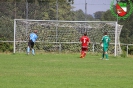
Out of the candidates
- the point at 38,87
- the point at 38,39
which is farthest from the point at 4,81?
the point at 38,39

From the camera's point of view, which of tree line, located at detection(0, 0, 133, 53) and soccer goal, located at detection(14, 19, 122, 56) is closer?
soccer goal, located at detection(14, 19, 122, 56)

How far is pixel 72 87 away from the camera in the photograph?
1334 cm

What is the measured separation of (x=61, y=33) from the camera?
3697cm

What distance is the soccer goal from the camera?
36.3 m

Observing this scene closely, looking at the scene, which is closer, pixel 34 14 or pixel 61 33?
pixel 61 33

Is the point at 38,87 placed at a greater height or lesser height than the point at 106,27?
lesser

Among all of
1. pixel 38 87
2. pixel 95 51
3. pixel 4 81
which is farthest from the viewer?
pixel 95 51

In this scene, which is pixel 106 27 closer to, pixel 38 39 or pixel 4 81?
pixel 38 39

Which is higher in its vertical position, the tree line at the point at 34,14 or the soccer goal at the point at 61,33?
the tree line at the point at 34,14

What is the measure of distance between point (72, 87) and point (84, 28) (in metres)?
23.8

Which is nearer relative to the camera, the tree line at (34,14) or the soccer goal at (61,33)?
the soccer goal at (61,33)

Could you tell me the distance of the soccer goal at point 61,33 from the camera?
1431 inches

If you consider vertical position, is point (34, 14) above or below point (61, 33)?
above

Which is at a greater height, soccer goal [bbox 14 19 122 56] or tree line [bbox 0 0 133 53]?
tree line [bbox 0 0 133 53]
